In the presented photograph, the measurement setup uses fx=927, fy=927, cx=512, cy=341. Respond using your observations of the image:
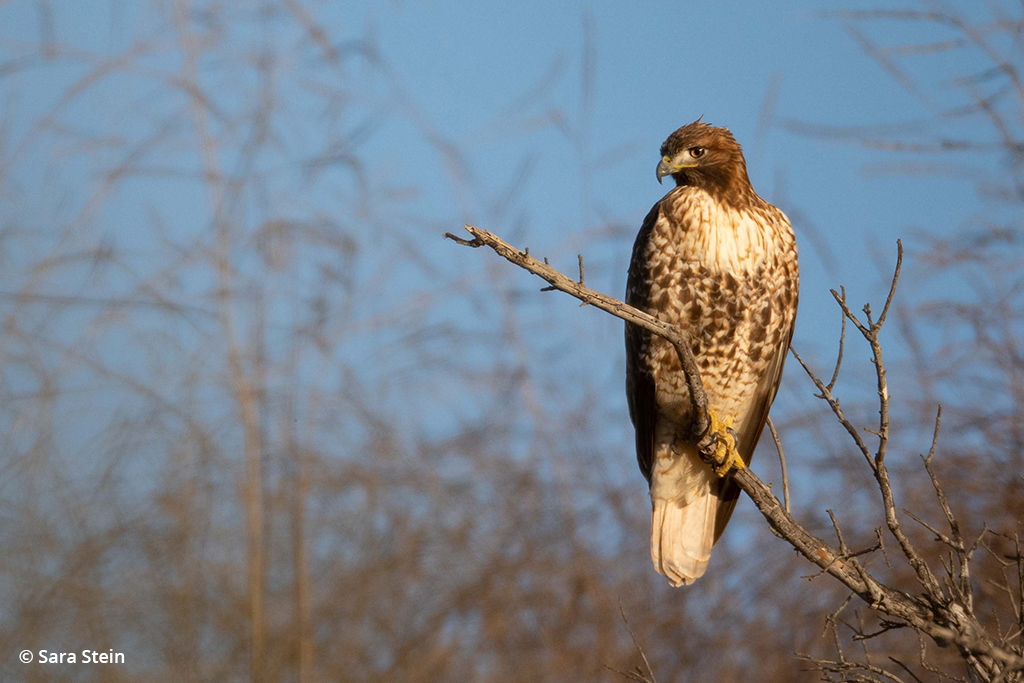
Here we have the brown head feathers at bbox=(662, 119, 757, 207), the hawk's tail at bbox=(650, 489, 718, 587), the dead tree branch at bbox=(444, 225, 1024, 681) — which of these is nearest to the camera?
the dead tree branch at bbox=(444, 225, 1024, 681)

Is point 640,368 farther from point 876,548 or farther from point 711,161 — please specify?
point 876,548

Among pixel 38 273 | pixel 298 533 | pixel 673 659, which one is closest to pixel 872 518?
pixel 673 659

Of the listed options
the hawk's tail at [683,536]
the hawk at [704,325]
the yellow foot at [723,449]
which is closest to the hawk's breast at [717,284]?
the hawk at [704,325]

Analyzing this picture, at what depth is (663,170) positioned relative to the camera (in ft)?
10.0

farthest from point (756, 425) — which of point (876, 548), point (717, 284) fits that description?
point (876, 548)

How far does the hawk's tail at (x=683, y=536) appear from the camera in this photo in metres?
3.25

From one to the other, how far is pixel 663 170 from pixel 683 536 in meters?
1.28

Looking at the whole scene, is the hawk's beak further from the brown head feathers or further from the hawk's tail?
the hawk's tail

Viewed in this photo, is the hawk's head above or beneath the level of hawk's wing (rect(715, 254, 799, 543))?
above

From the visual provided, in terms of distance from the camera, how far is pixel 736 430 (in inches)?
129

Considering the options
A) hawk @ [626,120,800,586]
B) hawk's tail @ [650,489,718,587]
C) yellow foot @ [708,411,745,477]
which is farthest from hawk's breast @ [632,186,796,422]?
hawk's tail @ [650,489,718,587]

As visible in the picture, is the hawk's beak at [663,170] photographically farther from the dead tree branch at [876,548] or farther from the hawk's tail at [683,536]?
the hawk's tail at [683,536]

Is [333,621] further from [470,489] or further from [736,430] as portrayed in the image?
[736,430]

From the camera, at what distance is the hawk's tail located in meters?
3.25
